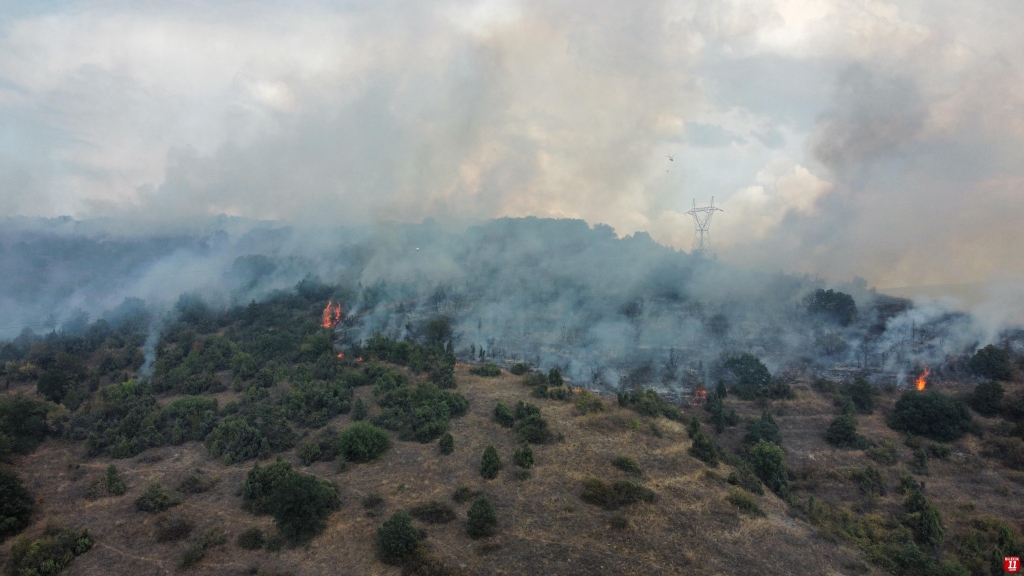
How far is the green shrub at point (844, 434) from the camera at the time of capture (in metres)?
50.7

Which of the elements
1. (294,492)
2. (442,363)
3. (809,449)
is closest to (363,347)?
(442,363)

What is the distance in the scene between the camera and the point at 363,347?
232 feet

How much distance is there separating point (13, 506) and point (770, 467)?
190ft

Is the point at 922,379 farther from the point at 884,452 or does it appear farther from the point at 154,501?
the point at 154,501

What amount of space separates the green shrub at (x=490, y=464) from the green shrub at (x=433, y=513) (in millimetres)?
4792

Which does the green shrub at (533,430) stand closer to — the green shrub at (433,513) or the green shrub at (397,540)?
the green shrub at (433,513)

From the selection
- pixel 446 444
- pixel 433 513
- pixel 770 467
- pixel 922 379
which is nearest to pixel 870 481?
pixel 770 467

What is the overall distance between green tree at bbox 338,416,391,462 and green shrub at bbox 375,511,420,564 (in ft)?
40.1

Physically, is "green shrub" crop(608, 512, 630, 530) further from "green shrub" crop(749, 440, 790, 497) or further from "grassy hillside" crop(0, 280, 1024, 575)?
"green shrub" crop(749, 440, 790, 497)

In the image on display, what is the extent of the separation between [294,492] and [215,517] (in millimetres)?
8021

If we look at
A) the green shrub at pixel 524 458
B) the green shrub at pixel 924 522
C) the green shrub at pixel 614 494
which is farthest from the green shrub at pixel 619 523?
the green shrub at pixel 924 522

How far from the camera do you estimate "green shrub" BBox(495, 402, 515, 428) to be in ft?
160

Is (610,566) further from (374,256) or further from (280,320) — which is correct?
(374,256)

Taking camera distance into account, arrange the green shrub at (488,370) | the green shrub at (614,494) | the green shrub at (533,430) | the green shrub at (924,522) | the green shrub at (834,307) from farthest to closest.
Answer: the green shrub at (834,307) < the green shrub at (488,370) < the green shrub at (533,430) < the green shrub at (614,494) < the green shrub at (924,522)
